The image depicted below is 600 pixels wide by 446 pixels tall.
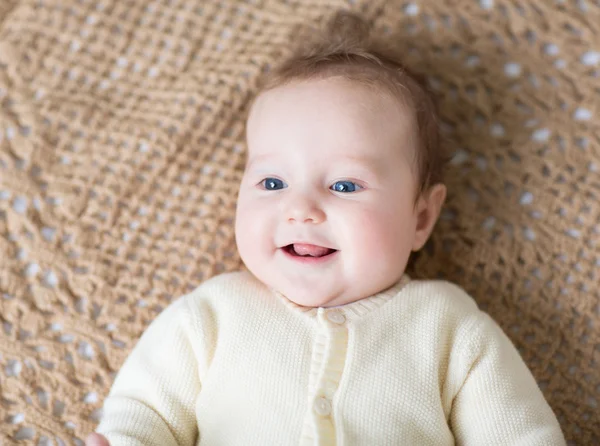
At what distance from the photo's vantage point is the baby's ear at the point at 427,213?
4.86ft

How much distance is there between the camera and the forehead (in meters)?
1.34

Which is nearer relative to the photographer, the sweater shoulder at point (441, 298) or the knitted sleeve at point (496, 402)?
the knitted sleeve at point (496, 402)

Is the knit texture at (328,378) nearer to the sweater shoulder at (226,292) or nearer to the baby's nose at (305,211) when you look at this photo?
the sweater shoulder at (226,292)

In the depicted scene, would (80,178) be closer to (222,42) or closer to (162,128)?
(162,128)

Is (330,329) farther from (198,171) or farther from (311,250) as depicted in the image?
(198,171)

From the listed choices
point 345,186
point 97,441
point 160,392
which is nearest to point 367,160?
point 345,186

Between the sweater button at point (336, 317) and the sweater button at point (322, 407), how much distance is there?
139mm

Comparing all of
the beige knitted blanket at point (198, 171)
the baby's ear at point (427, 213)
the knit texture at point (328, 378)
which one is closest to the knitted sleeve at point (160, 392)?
the knit texture at point (328, 378)

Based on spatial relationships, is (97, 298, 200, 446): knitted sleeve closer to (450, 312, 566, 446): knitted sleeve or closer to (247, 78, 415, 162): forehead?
(247, 78, 415, 162): forehead

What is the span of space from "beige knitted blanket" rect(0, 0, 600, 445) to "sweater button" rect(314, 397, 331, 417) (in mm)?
433

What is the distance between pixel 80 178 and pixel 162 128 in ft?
0.66

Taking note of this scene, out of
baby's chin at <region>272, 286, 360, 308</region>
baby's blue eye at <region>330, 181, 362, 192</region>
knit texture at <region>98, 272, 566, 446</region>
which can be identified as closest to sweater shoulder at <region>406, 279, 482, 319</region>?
knit texture at <region>98, 272, 566, 446</region>

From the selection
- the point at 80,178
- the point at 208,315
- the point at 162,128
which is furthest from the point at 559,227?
the point at 80,178

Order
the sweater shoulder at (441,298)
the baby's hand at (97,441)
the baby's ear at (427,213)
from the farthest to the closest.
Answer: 1. the baby's ear at (427,213)
2. the sweater shoulder at (441,298)
3. the baby's hand at (97,441)
